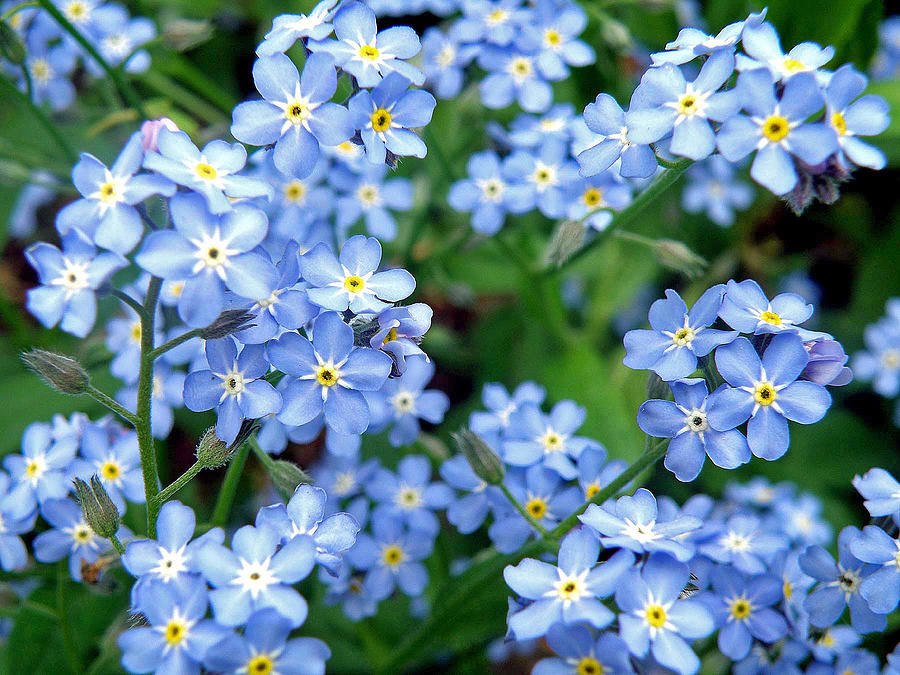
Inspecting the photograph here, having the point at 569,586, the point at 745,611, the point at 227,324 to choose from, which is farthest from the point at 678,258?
the point at 227,324

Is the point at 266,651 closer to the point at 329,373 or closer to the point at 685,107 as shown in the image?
the point at 329,373

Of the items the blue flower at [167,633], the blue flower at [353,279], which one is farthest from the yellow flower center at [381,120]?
the blue flower at [167,633]

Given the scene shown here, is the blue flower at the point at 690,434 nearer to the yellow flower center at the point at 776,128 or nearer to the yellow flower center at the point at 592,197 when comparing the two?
the yellow flower center at the point at 776,128

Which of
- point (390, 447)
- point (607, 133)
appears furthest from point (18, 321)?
point (607, 133)

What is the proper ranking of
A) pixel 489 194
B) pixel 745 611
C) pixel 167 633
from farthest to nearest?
pixel 489 194
pixel 745 611
pixel 167 633

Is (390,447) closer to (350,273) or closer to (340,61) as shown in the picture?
(350,273)

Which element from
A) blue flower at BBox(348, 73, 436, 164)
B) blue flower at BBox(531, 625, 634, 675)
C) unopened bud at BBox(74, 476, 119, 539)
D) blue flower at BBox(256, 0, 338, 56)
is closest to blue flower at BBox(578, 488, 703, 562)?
blue flower at BBox(531, 625, 634, 675)

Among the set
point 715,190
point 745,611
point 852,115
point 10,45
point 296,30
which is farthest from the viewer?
point 715,190
